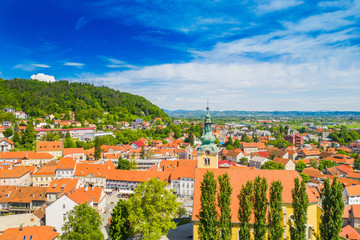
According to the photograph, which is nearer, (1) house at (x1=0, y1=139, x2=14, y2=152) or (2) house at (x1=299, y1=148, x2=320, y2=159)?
(1) house at (x1=0, y1=139, x2=14, y2=152)

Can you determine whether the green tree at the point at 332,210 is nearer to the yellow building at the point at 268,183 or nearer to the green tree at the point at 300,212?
the green tree at the point at 300,212

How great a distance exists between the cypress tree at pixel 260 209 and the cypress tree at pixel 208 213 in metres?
3.57

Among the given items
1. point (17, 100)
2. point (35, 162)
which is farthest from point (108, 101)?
point (35, 162)

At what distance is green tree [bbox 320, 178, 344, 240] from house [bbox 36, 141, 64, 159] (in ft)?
260

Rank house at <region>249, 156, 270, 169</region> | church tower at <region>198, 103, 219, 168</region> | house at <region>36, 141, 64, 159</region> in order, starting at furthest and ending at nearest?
house at <region>249, 156, 270, 169</region>
house at <region>36, 141, 64, 159</region>
church tower at <region>198, 103, 219, 168</region>

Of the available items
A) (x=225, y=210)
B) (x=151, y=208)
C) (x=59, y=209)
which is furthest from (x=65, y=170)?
(x=225, y=210)

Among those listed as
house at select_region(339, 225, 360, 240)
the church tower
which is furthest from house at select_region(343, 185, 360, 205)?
the church tower

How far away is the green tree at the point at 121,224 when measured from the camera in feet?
85.9

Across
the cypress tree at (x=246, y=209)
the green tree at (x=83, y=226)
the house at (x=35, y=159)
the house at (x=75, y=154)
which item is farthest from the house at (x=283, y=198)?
the house at (x=35, y=159)

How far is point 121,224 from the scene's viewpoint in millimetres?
26172

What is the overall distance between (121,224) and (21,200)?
27989 millimetres

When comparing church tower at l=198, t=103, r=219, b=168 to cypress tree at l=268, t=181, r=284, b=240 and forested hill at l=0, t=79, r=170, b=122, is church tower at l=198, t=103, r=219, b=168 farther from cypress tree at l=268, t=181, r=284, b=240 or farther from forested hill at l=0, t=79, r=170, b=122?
forested hill at l=0, t=79, r=170, b=122

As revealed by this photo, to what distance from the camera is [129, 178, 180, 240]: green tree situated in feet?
79.8

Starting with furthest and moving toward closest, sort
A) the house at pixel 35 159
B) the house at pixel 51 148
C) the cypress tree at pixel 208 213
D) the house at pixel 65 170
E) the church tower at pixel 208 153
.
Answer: the house at pixel 51 148, the house at pixel 35 159, the house at pixel 65 170, the church tower at pixel 208 153, the cypress tree at pixel 208 213
